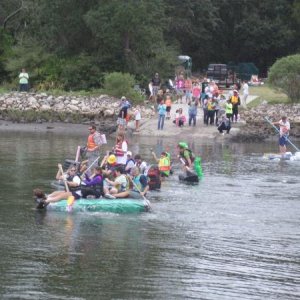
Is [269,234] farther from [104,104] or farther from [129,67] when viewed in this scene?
[129,67]

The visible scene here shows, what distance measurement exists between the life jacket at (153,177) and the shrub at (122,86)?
24892 millimetres

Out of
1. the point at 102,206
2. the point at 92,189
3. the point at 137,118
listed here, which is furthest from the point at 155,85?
the point at 102,206

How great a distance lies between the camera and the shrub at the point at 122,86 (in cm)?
5588

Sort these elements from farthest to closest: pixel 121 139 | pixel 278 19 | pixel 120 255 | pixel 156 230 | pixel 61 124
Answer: pixel 278 19 < pixel 61 124 < pixel 121 139 < pixel 156 230 < pixel 120 255

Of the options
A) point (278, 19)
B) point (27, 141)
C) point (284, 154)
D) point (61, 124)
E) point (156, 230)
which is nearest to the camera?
point (156, 230)

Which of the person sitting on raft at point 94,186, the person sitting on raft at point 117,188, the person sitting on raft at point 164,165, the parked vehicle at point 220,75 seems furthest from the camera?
the parked vehicle at point 220,75

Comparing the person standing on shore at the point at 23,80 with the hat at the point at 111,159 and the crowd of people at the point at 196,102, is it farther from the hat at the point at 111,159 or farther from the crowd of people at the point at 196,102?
the hat at the point at 111,159

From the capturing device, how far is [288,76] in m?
53.9

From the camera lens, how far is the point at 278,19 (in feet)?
258

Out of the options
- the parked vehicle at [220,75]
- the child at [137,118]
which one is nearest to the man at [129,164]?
the child at [137,118]

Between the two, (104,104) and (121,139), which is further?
(104,104)

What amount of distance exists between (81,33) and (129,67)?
4002mm

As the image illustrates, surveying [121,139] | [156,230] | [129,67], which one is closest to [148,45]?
[129,67]

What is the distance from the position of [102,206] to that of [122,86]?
99.6 ft
